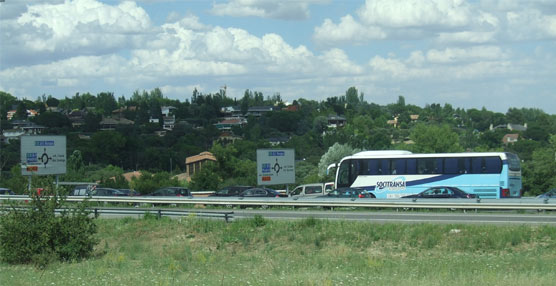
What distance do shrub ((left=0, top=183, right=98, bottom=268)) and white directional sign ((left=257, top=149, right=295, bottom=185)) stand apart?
22.7 meters

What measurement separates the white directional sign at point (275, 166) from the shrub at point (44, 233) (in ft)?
74.5

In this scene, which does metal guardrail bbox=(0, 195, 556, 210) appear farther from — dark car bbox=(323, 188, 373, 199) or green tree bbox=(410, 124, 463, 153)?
green tree bbox=(410, 124, 463, 153)

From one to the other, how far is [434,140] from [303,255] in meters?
109

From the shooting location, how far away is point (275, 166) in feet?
160

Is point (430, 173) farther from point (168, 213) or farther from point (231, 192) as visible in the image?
point (168, 213)

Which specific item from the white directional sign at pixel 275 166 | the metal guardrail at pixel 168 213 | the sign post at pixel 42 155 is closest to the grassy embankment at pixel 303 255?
the metal guardrail at pixel 168 213

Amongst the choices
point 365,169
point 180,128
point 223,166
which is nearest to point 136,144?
point 180,128

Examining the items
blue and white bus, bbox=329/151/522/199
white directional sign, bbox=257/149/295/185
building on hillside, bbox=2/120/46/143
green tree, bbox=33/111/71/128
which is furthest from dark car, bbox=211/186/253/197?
green tree, bbox=33/111/71/128

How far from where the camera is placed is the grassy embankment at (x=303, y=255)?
1739 cm

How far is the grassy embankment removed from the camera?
57.1 ft

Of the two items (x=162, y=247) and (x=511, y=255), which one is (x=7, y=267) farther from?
(x=511, y=255)

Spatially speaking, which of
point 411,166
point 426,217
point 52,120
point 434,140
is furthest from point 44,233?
point 52,120

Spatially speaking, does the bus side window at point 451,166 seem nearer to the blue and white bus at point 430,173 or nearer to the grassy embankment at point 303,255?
the blue and white bus at point 430,173

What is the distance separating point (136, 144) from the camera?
135 meters
